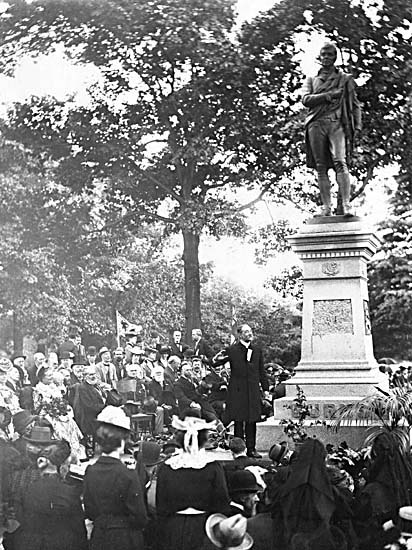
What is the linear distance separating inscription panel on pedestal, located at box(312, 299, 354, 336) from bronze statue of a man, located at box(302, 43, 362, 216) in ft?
3.24

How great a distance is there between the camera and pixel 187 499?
16.0 feet

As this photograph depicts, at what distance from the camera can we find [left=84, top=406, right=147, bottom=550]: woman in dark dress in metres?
4.71

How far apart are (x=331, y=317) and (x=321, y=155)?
5.95ft

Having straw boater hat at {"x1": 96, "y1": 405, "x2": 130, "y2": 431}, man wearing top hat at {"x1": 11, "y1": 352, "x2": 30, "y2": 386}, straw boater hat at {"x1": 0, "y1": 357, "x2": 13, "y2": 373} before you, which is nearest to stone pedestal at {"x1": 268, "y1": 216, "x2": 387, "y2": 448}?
straw boater hat at {"x1": 0, "y1": 357, "x2": 13, "y2": 373}

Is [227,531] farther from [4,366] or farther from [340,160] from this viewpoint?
[340,160]

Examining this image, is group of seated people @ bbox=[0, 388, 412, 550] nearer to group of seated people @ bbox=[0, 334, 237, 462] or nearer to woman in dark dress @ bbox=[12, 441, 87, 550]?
woman in dark dress @ bbox=[12, 441, 87, 550]

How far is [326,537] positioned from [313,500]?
0.24 m

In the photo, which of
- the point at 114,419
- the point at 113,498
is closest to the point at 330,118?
the point at 114,419

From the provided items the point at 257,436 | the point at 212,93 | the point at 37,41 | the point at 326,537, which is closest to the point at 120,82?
the point at 212,93

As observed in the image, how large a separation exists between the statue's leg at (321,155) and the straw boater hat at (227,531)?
529cm

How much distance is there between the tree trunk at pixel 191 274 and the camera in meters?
12.1

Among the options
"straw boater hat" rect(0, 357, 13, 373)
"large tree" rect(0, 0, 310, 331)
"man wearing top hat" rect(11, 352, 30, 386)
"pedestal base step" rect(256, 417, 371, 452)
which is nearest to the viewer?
"pedestal base step" rect(256, 417, 371, 452)

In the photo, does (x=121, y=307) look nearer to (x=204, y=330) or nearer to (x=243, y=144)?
(x=204, y=330)

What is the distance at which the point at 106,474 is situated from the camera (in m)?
4.72
